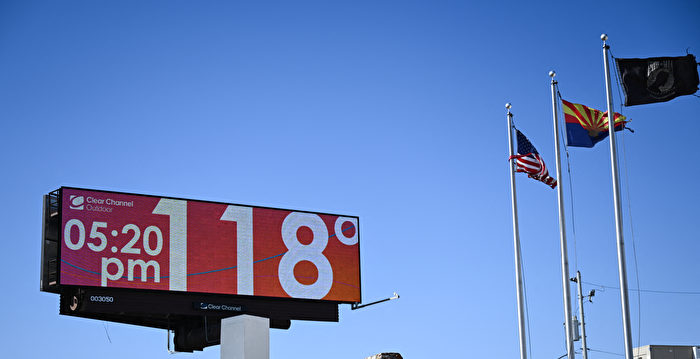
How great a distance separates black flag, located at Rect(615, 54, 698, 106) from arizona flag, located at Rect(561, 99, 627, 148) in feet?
5.46

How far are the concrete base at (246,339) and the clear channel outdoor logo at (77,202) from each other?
7497 mm

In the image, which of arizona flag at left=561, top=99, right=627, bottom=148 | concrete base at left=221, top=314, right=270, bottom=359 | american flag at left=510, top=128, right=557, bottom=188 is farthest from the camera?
american flag at left=510, top=128, right=557, bottom=188

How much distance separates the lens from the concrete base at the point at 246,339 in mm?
24875

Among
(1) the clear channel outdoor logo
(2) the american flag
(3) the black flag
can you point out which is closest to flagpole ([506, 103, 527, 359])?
(2) the american flag

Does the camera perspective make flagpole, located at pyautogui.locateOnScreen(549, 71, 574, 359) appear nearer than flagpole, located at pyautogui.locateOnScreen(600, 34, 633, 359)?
No

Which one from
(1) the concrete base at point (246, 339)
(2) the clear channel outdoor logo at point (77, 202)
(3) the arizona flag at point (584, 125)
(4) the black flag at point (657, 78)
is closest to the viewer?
(1) the concrete base at point (246, 339)

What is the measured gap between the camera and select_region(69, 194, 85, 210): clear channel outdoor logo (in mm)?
30109

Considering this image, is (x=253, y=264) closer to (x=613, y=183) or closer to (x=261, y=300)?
(x=261, y=300)

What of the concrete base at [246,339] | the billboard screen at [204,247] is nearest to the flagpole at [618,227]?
the concrete base at [246,339]

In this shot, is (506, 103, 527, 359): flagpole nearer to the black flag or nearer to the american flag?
the american flag

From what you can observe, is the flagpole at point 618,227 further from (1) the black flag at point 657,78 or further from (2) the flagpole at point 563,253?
(2) the flagpole at point 563,253

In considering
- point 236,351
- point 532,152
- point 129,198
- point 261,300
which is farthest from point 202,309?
point 532,152

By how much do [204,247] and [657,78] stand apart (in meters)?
15.6

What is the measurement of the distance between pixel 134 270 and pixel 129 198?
242 centimetres
